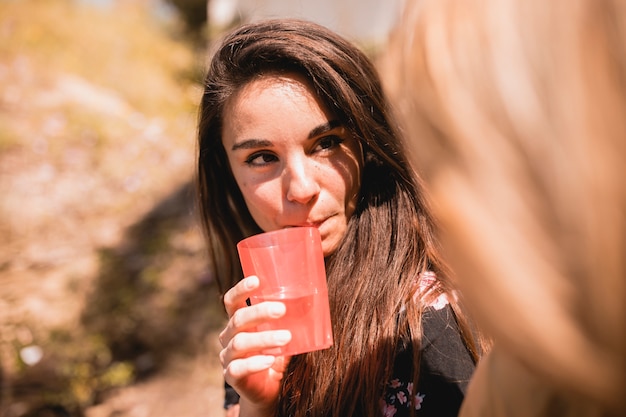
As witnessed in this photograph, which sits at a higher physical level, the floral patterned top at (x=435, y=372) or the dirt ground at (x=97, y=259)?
the dirt ground at (x=97, y=259)

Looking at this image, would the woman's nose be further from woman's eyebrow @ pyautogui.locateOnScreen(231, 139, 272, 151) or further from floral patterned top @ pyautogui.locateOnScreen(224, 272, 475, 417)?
floral patterned top @ pyautogui.locateOnScreen(224, 272, 475, 417)

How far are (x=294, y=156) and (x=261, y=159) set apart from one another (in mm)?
120

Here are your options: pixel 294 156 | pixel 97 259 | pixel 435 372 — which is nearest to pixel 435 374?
pixel 435 372

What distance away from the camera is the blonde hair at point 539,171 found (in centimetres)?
50

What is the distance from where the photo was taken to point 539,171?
20.9 inches

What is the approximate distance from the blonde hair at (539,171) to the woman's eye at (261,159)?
94 centimetres

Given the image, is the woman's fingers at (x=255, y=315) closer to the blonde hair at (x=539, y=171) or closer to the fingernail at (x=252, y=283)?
the fingernail at (x=252, y=283)

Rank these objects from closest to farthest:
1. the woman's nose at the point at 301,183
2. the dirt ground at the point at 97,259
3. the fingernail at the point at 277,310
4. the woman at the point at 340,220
A: the fingernail at the point at 277,310 < the woman at the point at 340,220 < the woman's nose at the point at 301,183 < the dirt ground at the point at 97,259

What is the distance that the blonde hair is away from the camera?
50cm

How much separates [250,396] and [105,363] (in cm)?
258

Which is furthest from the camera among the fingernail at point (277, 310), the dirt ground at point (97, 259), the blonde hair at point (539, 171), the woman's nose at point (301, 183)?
the dirt ground at point (97, 259)

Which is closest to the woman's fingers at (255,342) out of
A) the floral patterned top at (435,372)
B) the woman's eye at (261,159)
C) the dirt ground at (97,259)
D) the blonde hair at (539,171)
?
the floral patterned top at (435,372)

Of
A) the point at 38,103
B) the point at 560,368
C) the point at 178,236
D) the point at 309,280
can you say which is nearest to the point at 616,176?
the point at 560,368

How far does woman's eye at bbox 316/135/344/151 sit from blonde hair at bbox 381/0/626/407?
2.95 feet
